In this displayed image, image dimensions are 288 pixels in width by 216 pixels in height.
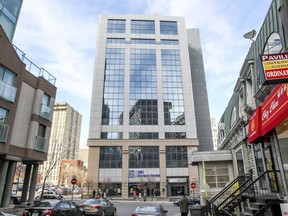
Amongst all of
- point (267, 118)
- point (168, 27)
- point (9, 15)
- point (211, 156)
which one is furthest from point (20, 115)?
point (168, 27)

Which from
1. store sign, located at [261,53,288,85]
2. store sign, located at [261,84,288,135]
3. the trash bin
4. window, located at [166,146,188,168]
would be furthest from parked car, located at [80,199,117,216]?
window, located at [166,146,188,168]

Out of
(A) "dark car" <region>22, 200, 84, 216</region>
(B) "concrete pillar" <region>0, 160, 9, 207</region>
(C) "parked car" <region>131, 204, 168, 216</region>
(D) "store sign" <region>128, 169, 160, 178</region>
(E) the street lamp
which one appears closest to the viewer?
(A) "dark car" <region>22, 200, 84, 216</region>

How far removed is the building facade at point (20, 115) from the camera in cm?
1845

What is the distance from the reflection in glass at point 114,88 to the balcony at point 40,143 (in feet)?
103

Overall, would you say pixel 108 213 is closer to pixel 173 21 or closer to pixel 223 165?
pixel 223 165

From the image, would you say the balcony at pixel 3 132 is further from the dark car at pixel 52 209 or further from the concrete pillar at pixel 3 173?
the dark car at pixel 52 209

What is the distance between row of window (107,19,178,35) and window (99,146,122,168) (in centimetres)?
3294

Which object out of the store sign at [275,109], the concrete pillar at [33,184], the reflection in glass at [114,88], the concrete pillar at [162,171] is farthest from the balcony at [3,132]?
the concrete pillar at [162,171]

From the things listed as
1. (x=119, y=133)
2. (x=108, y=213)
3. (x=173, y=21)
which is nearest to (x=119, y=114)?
(x=119, y=133)

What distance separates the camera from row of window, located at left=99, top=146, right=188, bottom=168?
51.4m

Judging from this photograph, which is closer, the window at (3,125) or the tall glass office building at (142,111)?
the window at (3,125)

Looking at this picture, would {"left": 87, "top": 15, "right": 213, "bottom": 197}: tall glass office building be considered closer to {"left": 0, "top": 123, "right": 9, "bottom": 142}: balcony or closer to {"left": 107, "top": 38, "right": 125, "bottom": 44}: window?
{"left": 107, "top": 38, "right": 125, "bottom": 44}: window

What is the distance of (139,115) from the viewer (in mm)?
55562

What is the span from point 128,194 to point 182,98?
2653 centimetres
